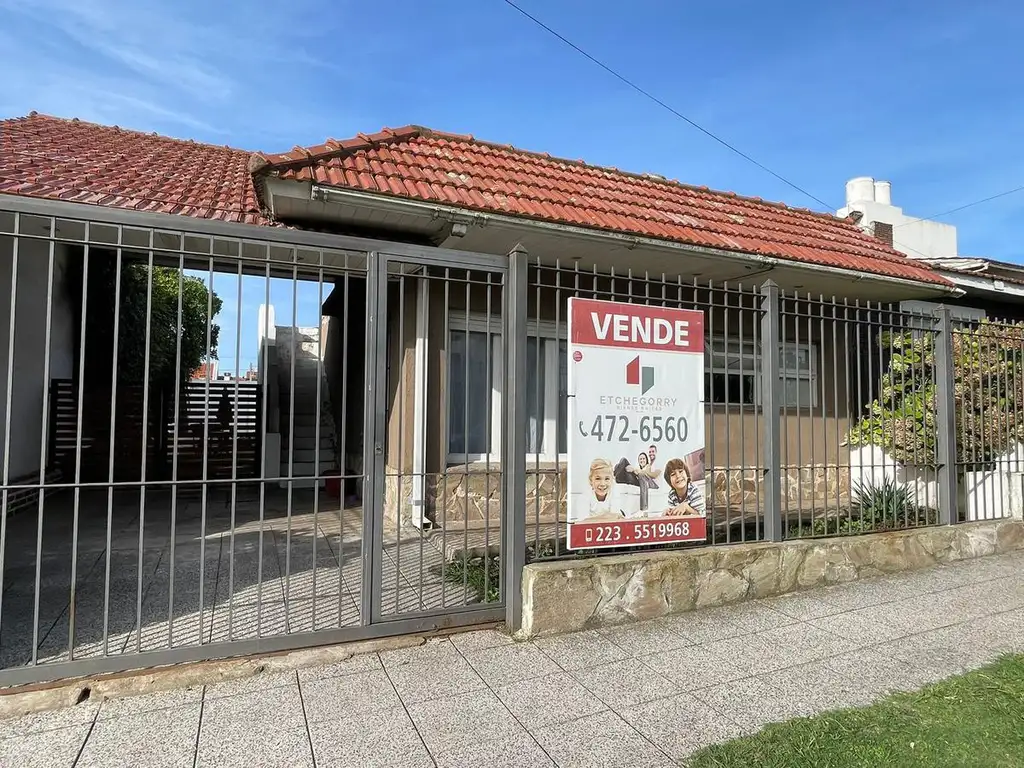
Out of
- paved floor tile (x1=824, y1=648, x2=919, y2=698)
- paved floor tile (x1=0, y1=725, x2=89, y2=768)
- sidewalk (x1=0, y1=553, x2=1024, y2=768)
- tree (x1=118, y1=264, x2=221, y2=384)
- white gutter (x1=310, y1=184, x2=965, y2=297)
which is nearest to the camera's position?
paved floor tile (x1=0, y1=725, x2=89, y2=768)

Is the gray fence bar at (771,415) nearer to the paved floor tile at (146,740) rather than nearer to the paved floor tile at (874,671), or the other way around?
Result: the paved floor tile at (874,671)

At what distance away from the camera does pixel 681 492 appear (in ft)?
16.2

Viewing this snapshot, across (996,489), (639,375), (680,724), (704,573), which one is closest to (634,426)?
(639,375)

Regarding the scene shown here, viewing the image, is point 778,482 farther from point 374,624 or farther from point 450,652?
point 374,624

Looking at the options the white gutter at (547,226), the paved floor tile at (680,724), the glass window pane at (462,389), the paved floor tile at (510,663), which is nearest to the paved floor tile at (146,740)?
the paved floor tile at (510,663)

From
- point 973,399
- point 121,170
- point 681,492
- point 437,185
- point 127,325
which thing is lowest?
point 681,492

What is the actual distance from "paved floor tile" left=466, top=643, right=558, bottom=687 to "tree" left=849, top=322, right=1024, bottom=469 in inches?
193

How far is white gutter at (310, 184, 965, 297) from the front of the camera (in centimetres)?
588

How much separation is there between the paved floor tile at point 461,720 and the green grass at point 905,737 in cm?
96

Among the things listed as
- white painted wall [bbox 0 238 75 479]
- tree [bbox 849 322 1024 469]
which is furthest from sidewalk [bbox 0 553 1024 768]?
white painted wall [bbox 0 238 75 479]

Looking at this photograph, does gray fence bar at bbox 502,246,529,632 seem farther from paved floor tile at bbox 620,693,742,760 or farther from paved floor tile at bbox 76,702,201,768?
paved floor tile at bbox 76,702,201,768

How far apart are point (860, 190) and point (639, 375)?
20.2m

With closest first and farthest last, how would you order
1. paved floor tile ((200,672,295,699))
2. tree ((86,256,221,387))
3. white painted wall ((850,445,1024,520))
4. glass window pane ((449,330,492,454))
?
1. paved floor tile ((200,672,295,699))
2. white painted wall ((850,445,1024,520))
3. glass window pane ((449,330,492,454))
4. tree ((86,256,221,387))

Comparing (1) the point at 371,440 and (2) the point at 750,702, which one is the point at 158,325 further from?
(2) the point at 750,702
